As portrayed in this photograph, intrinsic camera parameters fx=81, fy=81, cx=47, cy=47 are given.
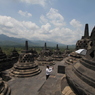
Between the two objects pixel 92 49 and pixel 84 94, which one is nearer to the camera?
pixel 84 94

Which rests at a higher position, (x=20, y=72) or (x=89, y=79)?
(x=89, y=79)

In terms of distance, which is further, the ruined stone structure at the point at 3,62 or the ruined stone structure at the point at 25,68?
the ruined stone structure at the point at 3,62

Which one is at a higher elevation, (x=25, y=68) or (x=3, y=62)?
(x=25, y=68)

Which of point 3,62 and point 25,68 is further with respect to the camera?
point 3,62

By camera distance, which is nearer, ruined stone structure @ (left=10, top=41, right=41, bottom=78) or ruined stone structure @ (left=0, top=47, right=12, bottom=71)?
ruined stone structure @ (left=10, top=41, right=41, bottom=78)

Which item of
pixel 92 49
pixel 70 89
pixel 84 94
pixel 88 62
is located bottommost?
pixel 70 89

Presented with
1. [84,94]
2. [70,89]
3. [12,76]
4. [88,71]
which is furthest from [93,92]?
[12,76]

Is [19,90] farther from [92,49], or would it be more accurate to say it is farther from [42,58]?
[42,58]

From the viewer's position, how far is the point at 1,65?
16.0 metres

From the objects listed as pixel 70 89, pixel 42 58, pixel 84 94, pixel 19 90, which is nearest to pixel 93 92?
pixel 84 94

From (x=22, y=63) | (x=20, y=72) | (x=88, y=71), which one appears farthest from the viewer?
(x=22, y=63)

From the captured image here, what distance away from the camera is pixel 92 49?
355 centimetres

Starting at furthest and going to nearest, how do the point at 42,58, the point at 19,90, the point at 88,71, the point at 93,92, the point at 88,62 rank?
the point at 42,58, the point at 19,90, the point at 88,62, the point at 88,71, the point at 93,92

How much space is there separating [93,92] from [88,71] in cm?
92
